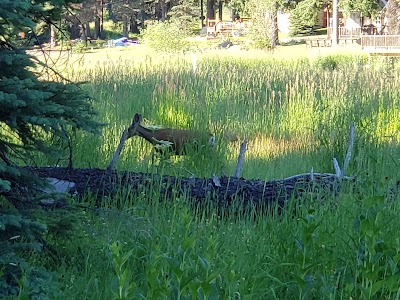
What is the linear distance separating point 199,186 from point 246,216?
28.1 inches

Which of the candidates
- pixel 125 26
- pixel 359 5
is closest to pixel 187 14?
pixel 125 26

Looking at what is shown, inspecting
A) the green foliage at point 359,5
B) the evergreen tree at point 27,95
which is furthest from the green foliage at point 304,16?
the evergreen tree at point 27,95

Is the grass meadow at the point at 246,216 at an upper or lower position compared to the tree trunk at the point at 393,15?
lower

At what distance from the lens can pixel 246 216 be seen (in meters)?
4.43

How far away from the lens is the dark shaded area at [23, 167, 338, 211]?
4793mm

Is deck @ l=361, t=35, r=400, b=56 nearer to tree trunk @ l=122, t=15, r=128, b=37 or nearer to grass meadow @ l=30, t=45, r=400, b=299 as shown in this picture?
grass meadow @ l=30, t=45, r=400, b=299

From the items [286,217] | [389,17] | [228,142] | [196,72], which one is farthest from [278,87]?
[389,17]

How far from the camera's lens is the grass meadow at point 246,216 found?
3.06 metres

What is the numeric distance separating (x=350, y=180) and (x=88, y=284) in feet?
8.52

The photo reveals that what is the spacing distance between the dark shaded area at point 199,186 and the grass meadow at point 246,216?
0.13 meters

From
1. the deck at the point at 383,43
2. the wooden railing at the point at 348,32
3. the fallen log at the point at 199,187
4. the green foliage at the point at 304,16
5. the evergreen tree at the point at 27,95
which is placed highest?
the green foliage at the point at 304,16

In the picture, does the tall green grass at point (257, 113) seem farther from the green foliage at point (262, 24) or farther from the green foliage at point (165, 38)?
the green foliage at point (262, 24)

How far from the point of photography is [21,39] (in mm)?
3848

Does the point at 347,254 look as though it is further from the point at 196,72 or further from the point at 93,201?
the point at 196,72
